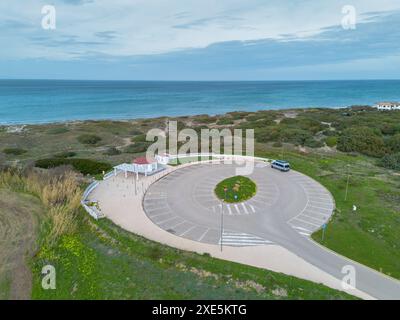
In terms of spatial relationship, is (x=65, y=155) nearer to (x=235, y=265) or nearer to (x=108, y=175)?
(x=108, y=175)

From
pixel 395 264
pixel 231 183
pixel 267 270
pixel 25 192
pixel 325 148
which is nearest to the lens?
pixel 267 270

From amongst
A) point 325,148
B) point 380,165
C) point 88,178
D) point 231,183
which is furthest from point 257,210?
point 325,148

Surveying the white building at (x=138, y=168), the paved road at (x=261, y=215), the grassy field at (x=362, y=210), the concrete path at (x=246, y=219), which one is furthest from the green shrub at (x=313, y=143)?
the white building at (x=138, y=168)

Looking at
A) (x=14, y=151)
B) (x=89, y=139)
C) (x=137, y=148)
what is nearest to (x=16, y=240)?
(x=137, y=148)

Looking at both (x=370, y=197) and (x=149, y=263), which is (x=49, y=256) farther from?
(x=370, y=197)

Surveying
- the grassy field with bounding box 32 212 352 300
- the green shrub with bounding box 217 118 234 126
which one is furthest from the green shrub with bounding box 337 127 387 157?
the grassy field with bounding box 32 212 352 300

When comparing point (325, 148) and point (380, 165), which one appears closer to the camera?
point (380, 165)

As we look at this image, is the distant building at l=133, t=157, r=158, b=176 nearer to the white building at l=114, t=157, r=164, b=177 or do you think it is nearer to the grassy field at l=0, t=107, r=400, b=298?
the white building at l=114, t=157, r=164, b=177
